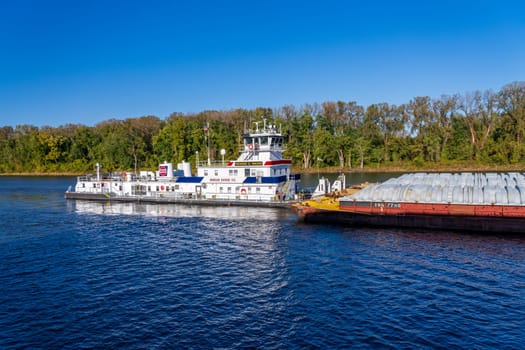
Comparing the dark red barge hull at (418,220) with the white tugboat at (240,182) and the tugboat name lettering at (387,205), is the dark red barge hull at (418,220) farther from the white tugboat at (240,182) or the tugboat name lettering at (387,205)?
the white tugboat at (240,182)

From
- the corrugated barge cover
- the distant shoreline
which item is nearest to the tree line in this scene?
the distant shoreline

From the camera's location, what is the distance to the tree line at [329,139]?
4911 inches

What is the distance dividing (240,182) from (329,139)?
76.5m

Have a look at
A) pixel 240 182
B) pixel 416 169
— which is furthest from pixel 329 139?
pixel 240 182

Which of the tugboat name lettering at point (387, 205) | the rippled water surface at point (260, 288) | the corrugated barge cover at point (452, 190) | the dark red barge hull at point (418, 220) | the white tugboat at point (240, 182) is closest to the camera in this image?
the rippled water surface at point (260, 288)

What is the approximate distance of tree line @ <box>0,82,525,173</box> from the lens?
12475 cm

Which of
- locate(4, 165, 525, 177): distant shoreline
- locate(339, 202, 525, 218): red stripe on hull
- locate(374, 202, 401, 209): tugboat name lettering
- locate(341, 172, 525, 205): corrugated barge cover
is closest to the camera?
locate(339, 202, 525, 218): red stripe on hull

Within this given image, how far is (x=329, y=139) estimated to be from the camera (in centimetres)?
13325

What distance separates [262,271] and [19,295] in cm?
1727

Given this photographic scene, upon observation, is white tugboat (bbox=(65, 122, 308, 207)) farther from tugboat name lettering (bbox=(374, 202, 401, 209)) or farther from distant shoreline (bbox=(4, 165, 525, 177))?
distant shoreline (bbox=(4, 165, 525, 177))

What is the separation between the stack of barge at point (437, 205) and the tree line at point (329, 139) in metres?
69.1

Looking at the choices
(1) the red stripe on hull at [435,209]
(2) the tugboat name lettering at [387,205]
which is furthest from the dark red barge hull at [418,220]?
(2) the tugboat name lettering at [387,205]

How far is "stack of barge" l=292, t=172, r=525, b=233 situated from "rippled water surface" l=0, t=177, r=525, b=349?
1.88 meters

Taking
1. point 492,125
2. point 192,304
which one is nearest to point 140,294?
point 192,304
